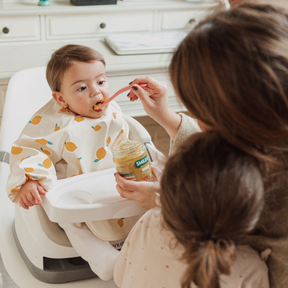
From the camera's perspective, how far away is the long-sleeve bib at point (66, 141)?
89 centimetres

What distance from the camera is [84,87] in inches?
38.2

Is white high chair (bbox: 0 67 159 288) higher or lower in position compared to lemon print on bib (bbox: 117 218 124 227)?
lower

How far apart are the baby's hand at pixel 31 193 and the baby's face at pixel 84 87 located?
10.6 inches

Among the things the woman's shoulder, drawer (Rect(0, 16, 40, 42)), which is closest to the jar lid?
the woman's shoulder

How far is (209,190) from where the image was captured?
17.2 inches

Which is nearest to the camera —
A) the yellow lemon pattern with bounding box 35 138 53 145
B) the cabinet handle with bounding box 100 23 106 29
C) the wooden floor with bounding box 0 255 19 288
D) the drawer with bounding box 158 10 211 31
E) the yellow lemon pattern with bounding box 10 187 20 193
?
the yellow lemon pattern with bounding box 10 187 20 193

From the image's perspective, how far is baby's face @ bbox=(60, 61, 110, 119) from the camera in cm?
95

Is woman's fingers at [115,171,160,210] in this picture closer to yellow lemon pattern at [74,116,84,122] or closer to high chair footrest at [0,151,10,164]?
yellow lemon pattern at [74,116,84,122]

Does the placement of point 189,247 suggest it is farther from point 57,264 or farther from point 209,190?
point 57,264

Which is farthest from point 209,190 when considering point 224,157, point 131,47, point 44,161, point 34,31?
point 34,31

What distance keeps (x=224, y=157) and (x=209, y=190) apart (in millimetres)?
46

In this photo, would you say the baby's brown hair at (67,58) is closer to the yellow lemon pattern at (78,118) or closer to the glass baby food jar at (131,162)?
the yellow lemon pattern at (78,118)

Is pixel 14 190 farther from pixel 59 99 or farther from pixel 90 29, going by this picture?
pixel 90 29

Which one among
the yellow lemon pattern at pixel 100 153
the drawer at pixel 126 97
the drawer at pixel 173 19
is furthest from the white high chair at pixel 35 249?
the drawer at pixel 173 19
